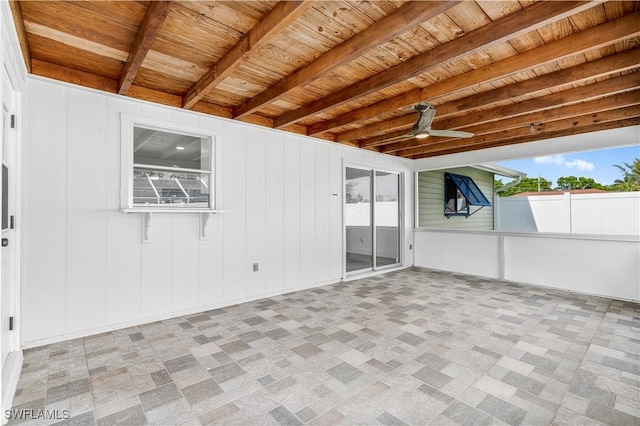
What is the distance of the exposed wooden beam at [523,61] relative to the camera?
7.22ft

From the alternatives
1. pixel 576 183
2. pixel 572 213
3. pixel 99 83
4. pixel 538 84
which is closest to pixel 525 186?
pixel 576 183

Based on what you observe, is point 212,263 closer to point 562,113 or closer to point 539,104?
point 539,104

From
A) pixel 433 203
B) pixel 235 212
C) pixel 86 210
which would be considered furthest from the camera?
pixel 433 203

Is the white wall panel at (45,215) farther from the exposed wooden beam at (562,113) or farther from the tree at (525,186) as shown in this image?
the tree at (525,186)

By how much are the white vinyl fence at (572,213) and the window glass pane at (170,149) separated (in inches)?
206

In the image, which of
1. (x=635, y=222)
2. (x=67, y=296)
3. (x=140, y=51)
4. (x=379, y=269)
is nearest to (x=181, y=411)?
(x=67, y=296)

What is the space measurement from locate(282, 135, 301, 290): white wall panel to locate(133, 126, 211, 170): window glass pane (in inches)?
47.5

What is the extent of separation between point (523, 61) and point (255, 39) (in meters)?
2.22

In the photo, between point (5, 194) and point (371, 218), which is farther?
point (371, 218)

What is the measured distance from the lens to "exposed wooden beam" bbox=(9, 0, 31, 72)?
2039 mm

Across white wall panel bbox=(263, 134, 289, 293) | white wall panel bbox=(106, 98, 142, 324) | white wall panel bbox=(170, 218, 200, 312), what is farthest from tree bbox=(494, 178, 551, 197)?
white wall panel bbox=(106, 98, 142, 324)

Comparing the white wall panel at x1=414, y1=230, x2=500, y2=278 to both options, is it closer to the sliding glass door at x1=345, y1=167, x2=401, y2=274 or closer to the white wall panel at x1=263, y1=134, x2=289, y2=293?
the sliding glass door at x1=345, y1=167, x2=401, y2=274

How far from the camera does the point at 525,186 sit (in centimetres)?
556

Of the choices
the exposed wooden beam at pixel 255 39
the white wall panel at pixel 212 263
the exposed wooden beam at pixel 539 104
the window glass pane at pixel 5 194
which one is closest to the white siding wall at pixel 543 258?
the exposed wooden beam at pixel 539 104
